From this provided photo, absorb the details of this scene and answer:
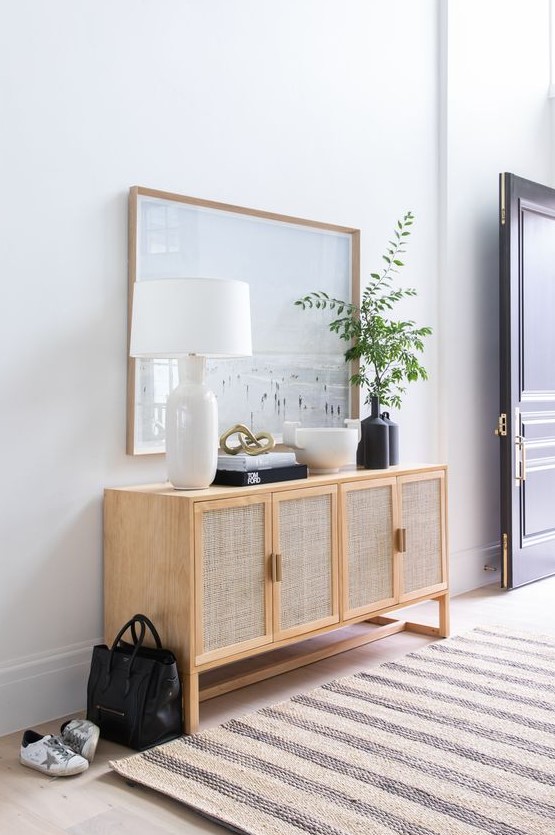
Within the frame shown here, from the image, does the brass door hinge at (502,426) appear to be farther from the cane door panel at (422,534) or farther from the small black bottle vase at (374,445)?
the small black bottle vase at (374,445)

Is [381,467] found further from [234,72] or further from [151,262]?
[234,72]

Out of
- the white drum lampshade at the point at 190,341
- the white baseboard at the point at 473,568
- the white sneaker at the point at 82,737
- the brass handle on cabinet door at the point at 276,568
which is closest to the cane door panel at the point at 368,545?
the brass handle on cabinet door at the point at 276,568

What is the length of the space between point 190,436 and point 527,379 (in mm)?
2448

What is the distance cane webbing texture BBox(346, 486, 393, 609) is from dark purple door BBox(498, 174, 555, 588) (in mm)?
1317

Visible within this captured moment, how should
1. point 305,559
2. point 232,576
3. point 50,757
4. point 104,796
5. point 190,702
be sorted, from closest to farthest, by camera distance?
point 104,796
point 50,757
point 190,702
point 232,576
point 305,559

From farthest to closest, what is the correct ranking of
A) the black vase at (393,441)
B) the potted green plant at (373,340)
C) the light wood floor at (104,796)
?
the potted green plant at (373,340) → the black vase at (393,441) → the light wood floor at (104,796)

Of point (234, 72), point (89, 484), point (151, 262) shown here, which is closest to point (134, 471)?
point (89, 484)

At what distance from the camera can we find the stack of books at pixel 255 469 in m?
2.84

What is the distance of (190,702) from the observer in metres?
2.55

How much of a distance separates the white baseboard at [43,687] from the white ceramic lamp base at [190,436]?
2.10 feet

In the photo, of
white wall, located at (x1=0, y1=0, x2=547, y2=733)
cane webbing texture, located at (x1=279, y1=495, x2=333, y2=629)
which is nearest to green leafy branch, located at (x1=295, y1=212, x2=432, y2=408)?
white wall, located at (x1=0, y1=0, x2=547, y2=733)

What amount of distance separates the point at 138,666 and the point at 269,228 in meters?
1.73

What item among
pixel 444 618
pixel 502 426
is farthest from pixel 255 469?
pixel 502 426

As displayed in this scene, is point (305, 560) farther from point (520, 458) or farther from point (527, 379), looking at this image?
point (527, 379)
